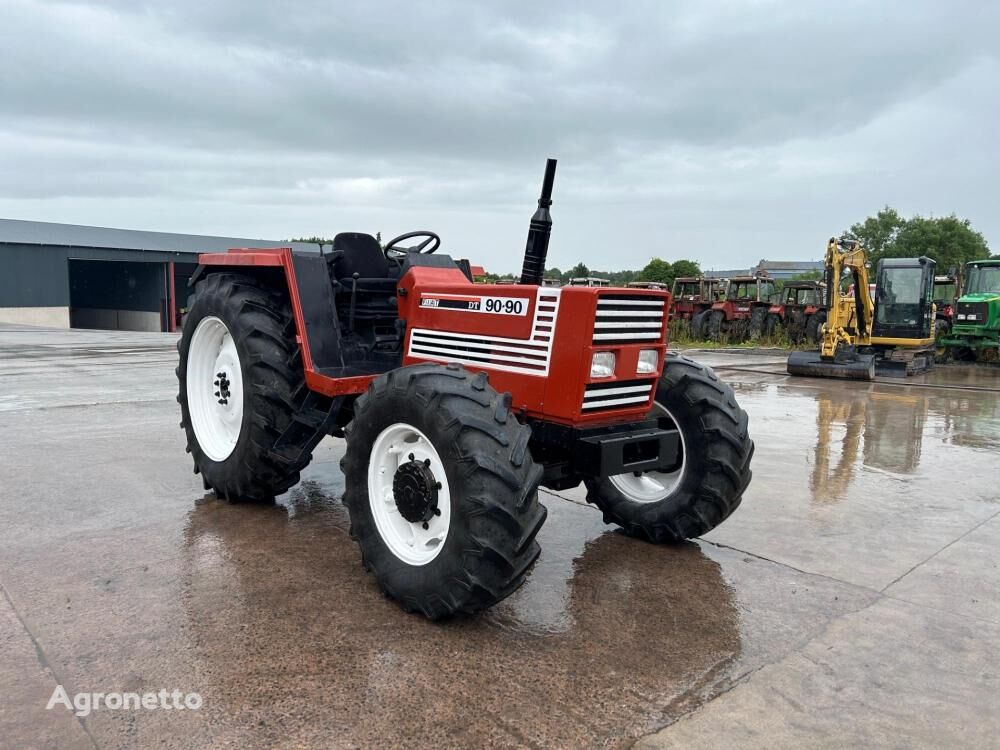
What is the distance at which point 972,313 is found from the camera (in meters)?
17.3

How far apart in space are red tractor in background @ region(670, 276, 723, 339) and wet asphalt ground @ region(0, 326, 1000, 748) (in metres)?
17.5

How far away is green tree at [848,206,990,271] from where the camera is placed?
5888 centimetres

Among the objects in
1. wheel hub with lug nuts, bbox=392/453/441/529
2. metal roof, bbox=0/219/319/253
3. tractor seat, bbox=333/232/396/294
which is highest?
metal roof, bbox=0/219/319/253

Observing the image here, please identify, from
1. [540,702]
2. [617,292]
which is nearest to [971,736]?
[540,702]

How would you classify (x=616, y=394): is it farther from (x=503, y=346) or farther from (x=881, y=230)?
(x=881, y=230)

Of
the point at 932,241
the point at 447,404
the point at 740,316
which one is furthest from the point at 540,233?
the point at 932,241

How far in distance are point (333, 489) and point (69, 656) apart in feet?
8.08

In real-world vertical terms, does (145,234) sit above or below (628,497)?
above

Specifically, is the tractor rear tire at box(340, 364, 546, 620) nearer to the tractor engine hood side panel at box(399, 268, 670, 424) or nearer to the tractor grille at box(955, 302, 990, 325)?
the tractor engine hood side panel at box(399, 268, 670, 424)

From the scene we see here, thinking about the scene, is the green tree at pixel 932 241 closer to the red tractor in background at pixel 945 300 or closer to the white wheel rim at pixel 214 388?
the red tractor in background at pixel 945 300

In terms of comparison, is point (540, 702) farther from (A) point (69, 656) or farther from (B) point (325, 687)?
(A) point (69, 656)

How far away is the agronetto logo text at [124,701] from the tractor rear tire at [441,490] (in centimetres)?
94

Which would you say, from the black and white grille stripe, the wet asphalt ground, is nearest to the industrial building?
the wet asphalt ground

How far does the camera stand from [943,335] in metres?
18.7
